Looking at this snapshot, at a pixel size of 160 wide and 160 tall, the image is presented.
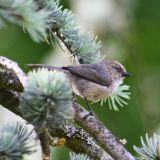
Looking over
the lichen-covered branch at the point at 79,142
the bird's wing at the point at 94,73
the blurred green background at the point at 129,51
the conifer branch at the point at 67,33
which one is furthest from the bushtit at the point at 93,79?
the lichen-covered branch at the point at 79,142

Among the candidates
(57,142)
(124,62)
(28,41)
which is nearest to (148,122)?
(124,62)

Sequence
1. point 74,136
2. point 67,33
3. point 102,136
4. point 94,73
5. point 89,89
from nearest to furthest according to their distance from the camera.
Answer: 1. point 102,136
2. point 74,136
3. point 67,33
4. point 89,89
5. point 94,73

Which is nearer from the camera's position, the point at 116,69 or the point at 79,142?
the point at 79,142

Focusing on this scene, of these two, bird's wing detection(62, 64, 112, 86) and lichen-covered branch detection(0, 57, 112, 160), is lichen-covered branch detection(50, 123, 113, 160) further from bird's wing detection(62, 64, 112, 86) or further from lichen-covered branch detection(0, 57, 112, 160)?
bird's wing detection(62, 64, 112, 86)

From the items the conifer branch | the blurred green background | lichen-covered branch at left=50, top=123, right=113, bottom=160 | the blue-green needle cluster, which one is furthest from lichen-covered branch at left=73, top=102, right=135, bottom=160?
the blurred green background

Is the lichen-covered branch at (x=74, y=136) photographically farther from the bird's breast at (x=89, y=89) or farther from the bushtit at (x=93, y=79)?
the bird's breast at (x=89, y=89)

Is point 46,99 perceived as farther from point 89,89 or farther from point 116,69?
point 116,69

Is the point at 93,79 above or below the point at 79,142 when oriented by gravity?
above

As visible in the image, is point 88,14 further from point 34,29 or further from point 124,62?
point 34,29

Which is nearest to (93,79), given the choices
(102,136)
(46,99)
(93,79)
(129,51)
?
(93,79)
